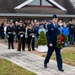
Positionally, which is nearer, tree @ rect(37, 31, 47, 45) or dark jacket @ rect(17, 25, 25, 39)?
tree @ rect(37, 31, 47, 45)

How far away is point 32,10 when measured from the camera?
33344mm

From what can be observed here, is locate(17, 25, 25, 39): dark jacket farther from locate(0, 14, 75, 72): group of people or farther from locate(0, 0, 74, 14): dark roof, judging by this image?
locate(0, 0, 74, 14): dark roof

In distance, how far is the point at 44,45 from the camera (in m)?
16.8

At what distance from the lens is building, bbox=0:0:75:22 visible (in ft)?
104

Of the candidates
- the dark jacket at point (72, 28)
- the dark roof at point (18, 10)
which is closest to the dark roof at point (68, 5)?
the dark roof at point (18, 10)

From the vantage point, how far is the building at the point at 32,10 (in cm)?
3179

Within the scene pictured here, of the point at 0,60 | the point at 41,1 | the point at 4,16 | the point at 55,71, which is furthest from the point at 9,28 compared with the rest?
the point at 41,1

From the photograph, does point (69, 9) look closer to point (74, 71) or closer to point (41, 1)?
point (41, 1)

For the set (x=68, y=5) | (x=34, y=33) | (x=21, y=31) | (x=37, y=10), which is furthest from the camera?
(x=68, y=5)

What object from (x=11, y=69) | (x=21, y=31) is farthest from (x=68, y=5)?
(x=11, y=69)

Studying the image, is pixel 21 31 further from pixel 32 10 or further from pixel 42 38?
pixel 32 10

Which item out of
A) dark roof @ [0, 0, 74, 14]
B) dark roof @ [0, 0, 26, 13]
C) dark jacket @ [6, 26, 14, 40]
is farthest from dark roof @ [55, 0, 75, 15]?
dark jacket @ [6, 26, 14, 40]

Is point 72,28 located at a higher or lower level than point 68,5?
higher

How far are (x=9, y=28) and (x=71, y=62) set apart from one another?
6865 millimetres
